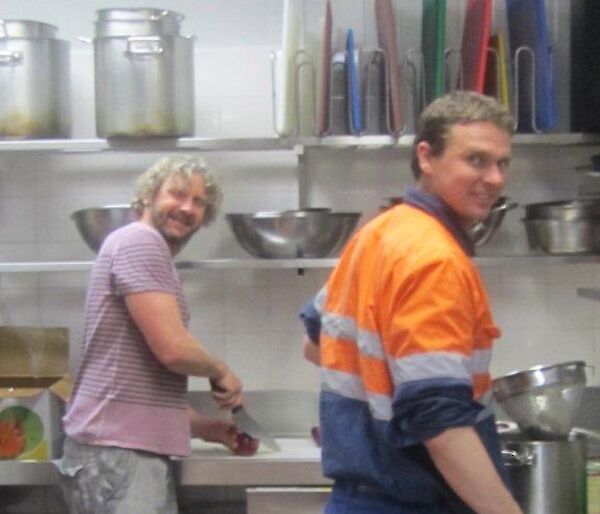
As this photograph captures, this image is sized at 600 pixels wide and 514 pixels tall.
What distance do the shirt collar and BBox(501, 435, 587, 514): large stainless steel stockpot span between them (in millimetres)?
657

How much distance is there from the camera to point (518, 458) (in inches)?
81.7

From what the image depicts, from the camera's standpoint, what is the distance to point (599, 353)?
291cm

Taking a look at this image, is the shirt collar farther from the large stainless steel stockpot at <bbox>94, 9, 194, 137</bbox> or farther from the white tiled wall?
the white tiled wall

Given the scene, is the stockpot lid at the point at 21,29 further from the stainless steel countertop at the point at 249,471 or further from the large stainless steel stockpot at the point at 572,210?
the large stainless steel stockpot at the point at 572,210

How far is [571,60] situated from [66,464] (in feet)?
5.60

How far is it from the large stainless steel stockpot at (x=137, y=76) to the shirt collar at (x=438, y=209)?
1.11 meters

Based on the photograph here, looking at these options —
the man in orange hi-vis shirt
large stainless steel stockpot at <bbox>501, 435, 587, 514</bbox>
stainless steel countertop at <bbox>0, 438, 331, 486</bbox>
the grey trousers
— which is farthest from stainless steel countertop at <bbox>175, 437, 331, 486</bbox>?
the man in orange hi-vis shirt

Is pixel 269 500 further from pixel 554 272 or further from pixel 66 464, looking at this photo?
pixel 554 272

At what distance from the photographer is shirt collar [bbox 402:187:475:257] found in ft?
5.08

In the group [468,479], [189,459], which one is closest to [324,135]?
[189,459]

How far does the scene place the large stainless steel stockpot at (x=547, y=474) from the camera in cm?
206

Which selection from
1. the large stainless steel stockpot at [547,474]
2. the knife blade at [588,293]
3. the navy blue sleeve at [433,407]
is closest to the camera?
the navy blue sleeve at [433,407]

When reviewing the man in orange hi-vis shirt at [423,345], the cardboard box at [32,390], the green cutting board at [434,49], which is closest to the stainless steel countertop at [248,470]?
the cardboard box at [32,390]

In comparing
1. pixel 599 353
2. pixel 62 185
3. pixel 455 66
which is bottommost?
pixel 599 353
